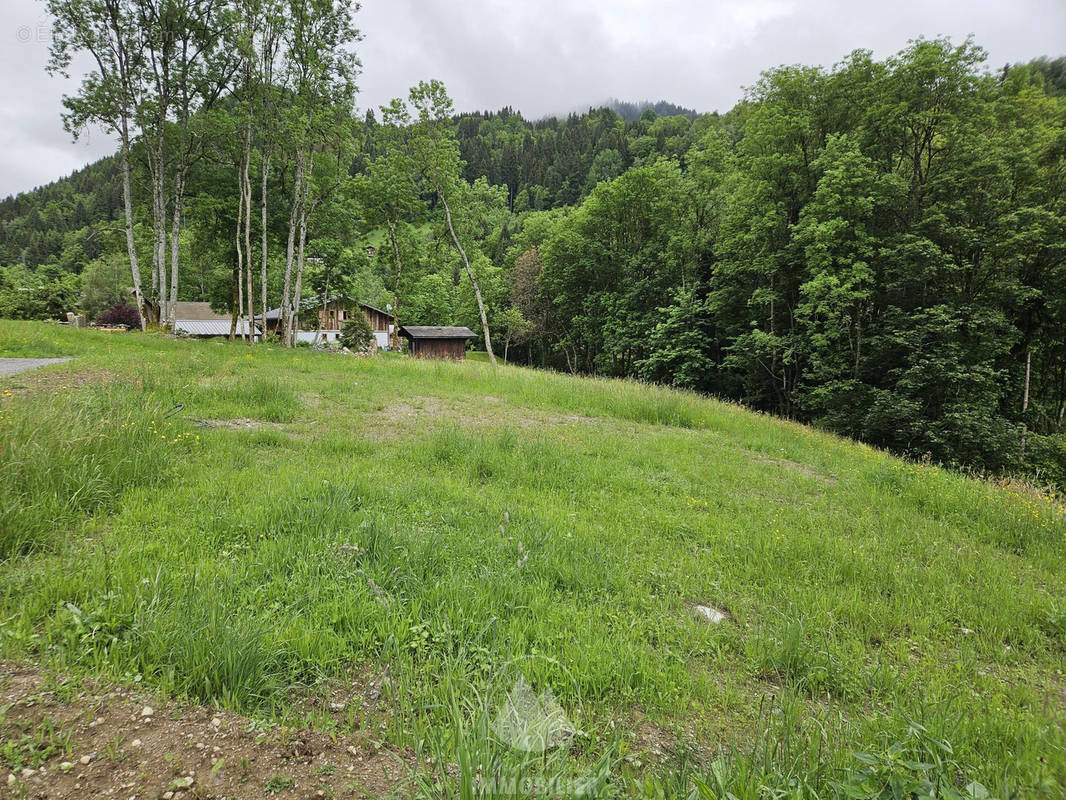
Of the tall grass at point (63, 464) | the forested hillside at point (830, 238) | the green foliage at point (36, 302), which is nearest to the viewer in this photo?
the tall grass at point (63, 464)

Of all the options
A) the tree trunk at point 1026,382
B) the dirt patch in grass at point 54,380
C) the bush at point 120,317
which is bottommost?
the dirt patch in grass at point 54,380

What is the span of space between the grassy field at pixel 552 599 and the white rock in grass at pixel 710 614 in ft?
0.18

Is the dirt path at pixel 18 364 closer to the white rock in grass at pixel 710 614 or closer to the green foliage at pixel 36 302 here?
the white rock in grass at pixel 710 614

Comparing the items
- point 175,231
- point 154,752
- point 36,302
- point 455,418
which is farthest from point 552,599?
point 36,302

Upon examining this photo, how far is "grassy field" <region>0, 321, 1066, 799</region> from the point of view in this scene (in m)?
2.05

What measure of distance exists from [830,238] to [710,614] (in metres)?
23.4

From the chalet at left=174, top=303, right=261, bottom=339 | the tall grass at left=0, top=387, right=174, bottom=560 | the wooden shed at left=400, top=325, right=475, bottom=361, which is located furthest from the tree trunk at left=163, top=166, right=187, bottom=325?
the chalet at left=174, top=303, right=261, bottom=339

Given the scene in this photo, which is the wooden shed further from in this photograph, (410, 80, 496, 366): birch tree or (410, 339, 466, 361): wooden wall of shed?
(410, 80, 496, 366): birch tree

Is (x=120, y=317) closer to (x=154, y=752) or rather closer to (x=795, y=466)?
(x=154, y=752)

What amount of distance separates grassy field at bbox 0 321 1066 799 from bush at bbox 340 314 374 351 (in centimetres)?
3545

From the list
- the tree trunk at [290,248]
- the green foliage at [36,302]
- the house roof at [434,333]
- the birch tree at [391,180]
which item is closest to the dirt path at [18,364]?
the tree trunk at [290,248]

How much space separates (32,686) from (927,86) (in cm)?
3074

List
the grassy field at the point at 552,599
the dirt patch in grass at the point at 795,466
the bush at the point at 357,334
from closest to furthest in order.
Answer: the grassy field at the point at 552,599, the dirt patch in grass at the point at 795,466, the bush at the point at 357,334

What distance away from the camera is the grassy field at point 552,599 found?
205 cm
